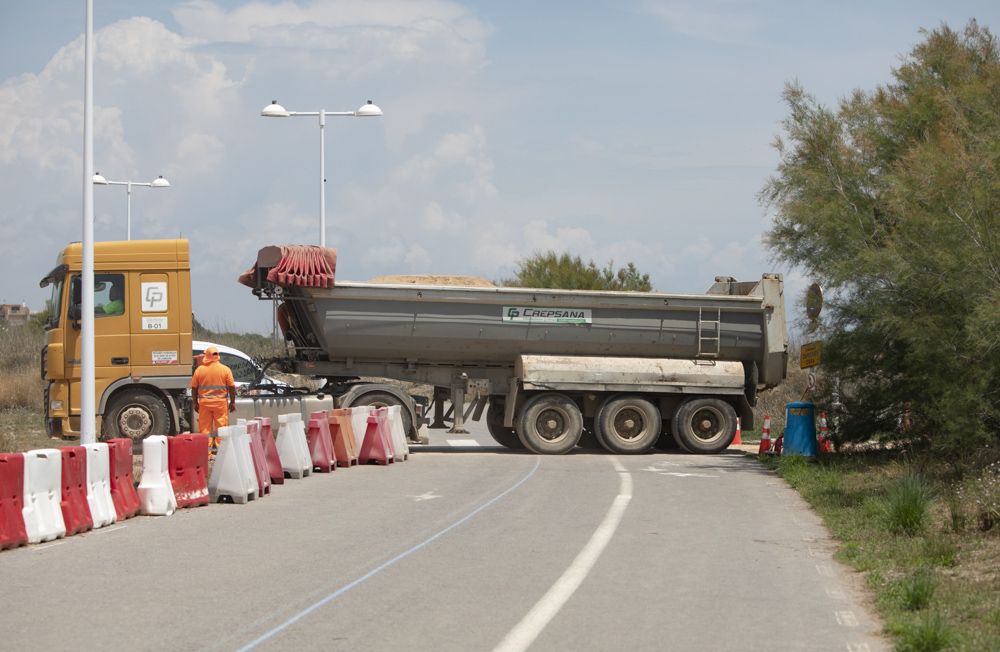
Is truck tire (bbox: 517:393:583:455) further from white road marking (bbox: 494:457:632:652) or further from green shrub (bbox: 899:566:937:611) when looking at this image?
green shrub (bbox: 899:566:937:611)

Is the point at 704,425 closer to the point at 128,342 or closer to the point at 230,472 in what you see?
the point at 128,342

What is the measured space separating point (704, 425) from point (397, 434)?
248 inches

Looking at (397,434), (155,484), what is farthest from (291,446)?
(155,484)

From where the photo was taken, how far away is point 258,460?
15547 mm

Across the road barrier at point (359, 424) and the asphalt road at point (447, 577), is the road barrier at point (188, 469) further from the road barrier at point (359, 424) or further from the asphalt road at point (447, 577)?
the road barrier at point (359, 424)

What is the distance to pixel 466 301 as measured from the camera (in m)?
23.0

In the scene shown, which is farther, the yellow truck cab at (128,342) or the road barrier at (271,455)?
the yellow truck cab at (128,342)

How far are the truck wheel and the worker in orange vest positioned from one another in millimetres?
7284

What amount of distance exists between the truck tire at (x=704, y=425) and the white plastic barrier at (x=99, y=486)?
43.0 ft

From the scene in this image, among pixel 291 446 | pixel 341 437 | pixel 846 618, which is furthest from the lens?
pixel 341 437

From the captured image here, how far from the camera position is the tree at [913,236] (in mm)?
15094

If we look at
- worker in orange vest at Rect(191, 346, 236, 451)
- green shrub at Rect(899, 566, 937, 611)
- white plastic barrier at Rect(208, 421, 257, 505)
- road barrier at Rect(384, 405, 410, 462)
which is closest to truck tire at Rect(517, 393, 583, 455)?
road barrier at Rect(384, 405, 410, 462)

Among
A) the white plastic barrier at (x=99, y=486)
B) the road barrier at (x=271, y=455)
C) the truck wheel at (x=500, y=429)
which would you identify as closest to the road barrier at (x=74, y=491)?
the white plastic barrier at (x=99, y=486)

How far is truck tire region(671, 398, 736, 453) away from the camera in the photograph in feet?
77.9
